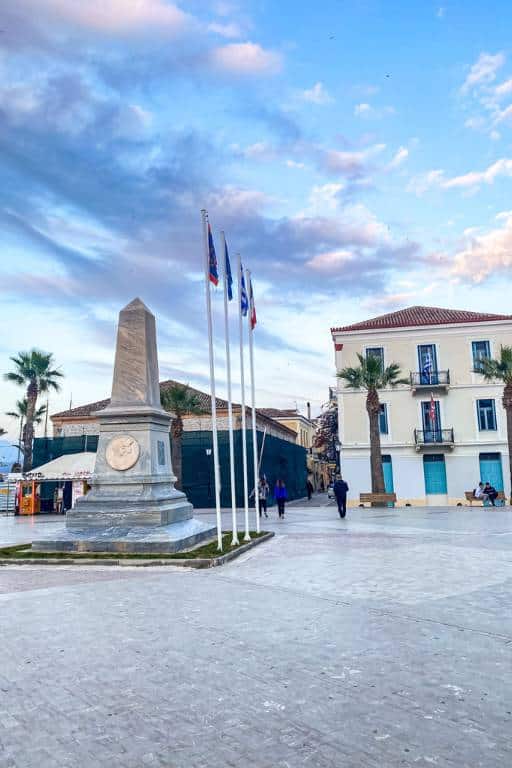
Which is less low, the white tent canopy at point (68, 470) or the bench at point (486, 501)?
the white tent canopy at point (68, 470)

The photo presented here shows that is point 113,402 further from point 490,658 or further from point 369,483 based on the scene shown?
point 369,483

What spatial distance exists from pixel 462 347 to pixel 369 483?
31.1ft

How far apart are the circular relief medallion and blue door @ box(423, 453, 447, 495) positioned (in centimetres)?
2508

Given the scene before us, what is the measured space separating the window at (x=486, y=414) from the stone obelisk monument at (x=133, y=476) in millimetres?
24525

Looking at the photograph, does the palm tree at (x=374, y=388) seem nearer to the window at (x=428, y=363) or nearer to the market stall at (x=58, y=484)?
the window at (x=428, y=363)

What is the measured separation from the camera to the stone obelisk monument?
12211 millimetres

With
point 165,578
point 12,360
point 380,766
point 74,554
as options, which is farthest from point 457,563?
point 12,360

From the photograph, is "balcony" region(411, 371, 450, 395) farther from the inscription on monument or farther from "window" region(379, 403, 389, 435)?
the inscription on monument

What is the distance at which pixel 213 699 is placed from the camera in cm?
415

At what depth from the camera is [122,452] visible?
43.9ft

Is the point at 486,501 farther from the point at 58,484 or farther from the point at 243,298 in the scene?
the point at 58,484

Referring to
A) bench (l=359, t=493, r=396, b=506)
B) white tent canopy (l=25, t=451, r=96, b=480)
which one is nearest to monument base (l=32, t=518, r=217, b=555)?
white tent canopy (l=25, t=451, r=96, b=480)

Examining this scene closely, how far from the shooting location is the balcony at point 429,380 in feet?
116

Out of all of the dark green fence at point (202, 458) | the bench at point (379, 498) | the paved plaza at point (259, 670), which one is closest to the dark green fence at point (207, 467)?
the dark green fence at point (202, 458)
